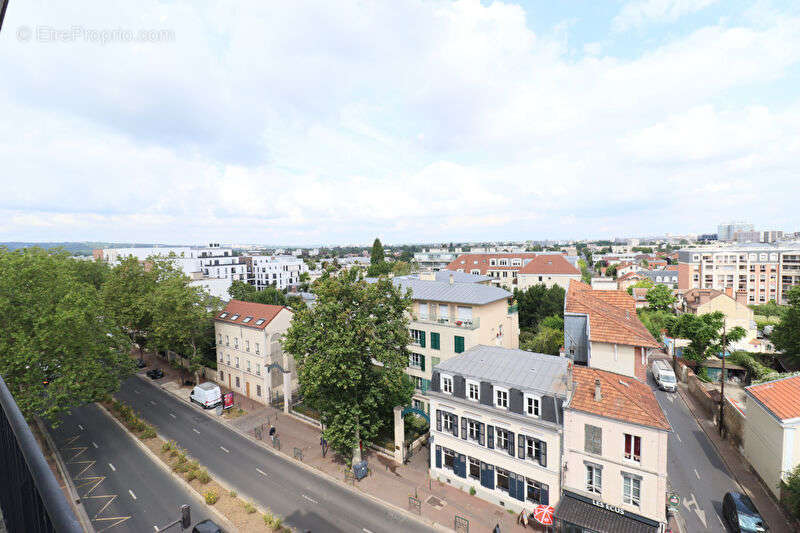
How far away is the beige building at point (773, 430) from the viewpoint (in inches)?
950

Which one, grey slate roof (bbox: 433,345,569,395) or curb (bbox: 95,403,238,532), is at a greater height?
grey slate roof (bbox: 433,345,569,395)

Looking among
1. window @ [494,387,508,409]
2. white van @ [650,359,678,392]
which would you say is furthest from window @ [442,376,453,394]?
white van @ [650,359,678,392]

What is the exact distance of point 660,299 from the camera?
70750mm

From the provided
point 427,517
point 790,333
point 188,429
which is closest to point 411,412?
point 427,517

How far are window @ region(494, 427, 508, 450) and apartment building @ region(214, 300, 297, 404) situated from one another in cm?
2418

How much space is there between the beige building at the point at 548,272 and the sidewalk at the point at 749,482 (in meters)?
43.0

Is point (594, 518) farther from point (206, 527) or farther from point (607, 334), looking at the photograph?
point (206, 527)

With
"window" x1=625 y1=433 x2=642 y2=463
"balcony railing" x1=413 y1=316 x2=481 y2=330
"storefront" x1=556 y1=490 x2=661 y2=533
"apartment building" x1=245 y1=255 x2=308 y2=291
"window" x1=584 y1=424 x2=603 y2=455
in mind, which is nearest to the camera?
"storefront" x1=556 y1=490 x2=661 y2=533

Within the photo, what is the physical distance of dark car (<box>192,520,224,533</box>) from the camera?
2145 cm

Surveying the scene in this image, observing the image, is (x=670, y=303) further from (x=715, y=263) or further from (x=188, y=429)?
(x=188, y=429)

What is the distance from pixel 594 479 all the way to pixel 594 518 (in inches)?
80.3

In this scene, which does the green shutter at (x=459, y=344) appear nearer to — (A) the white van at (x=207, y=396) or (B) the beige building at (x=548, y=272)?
(A) the white van at (x=207, y=396)

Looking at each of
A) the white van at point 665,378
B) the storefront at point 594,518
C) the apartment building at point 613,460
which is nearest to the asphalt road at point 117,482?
the storefront at point 594,518

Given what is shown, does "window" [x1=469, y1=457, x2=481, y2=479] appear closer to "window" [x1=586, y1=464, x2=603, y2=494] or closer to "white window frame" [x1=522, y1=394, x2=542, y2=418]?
"white window frame" [x1=522, y1=394, x2=542, y2=418]
